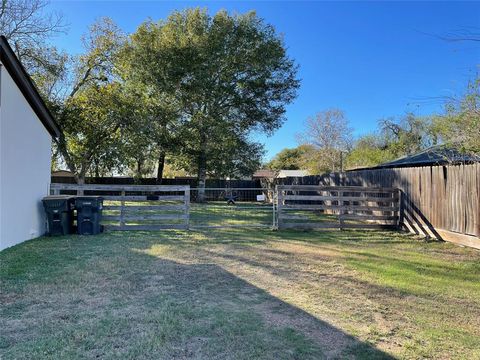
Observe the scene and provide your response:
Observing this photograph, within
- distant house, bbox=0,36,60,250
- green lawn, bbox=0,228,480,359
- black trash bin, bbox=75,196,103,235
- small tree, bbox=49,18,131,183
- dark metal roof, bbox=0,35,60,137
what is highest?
small tree, bbox=49,18,131,183

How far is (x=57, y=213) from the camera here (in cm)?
939

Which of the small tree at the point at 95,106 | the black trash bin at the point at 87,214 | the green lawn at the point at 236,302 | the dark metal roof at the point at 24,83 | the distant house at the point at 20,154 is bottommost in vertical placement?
the green lawn at the point at 236,302

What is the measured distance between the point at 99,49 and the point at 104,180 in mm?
12046

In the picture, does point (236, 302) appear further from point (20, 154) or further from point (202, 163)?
point (202, 163)

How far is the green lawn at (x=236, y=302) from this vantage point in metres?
3.31

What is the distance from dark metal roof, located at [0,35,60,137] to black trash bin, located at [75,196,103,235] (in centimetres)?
251

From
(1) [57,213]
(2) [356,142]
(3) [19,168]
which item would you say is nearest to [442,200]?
(1) [57,213]

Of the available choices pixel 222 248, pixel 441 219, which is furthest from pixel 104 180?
pixel 441 219

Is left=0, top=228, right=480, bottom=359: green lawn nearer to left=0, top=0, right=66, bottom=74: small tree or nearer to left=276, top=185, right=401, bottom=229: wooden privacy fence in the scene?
left=276, top=185, right=401, bottom=229: wooden privacy fence

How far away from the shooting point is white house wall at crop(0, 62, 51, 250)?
7.54 m

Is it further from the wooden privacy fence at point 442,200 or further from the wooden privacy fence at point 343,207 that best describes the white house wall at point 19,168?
the wooden privacy fence at point 442,200

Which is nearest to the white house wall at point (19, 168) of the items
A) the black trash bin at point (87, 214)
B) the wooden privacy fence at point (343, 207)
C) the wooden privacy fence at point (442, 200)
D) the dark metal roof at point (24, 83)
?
the dark metal roof at point (24, 83)

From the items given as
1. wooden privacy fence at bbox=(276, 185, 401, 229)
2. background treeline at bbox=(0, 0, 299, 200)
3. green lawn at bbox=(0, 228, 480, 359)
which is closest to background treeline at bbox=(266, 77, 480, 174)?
background treeline at bbox=(0, 0, 299, 200)

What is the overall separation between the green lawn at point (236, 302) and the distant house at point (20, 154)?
75 centimetres
